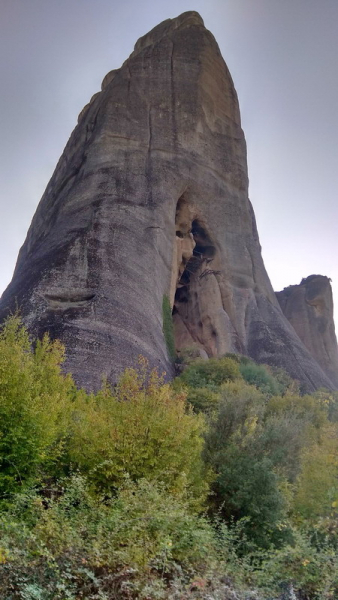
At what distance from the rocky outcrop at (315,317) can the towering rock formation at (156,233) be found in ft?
38.7

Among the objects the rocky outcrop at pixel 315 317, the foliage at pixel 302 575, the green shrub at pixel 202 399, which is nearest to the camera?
the foliage at pixel 302 575

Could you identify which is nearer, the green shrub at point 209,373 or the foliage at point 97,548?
the foliage at point 97,548

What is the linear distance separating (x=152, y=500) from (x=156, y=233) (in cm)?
2094

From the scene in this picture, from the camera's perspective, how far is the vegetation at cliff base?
555 centimetres

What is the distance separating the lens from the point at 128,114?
105 feet

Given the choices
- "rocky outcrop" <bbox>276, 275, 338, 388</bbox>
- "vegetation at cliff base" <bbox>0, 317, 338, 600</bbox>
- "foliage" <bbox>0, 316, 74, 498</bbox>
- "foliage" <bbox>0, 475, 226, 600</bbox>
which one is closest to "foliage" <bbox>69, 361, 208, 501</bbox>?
"vegetation at cliff base" <bbox>0, 317, 338, 600</bbox>

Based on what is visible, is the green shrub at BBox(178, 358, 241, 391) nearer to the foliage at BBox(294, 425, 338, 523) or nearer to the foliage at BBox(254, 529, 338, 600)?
the foliage at BBox(294, 425, 338, 523)

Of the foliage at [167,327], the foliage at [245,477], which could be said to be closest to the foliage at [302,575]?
the foliage at [245,477]

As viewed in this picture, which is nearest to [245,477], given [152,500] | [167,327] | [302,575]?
[302,575]

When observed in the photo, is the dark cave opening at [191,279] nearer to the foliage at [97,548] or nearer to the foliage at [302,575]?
the foliage at [302,575]

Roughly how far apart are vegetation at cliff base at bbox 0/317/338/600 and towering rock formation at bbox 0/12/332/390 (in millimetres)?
6167

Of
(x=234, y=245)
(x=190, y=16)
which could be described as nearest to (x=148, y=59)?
(x=190, y=16)

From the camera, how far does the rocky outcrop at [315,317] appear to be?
149ft

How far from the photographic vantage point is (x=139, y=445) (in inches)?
360
